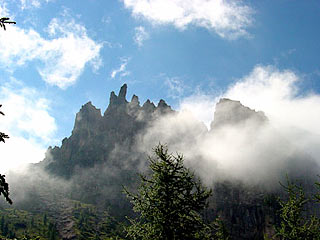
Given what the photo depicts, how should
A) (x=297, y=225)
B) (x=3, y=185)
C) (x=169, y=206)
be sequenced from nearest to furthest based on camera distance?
(x=3, y=185)
(x=169, y=206)
(x=297, y=225)

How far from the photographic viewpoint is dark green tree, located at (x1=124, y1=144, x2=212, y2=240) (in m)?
20.7

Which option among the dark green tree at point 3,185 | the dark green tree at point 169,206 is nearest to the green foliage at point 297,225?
the dark green tree at point 169,206

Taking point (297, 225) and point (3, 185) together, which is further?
point (297, 225)

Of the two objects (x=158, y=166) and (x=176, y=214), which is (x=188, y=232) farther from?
(x=158, y=166)

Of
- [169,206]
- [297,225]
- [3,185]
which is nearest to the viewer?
[3,185]

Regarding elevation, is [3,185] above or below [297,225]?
below

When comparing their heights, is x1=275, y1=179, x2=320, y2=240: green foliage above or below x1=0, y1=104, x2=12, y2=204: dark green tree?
above

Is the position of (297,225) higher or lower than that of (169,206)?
higher

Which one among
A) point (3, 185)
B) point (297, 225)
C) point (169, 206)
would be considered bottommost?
point (3, 185)

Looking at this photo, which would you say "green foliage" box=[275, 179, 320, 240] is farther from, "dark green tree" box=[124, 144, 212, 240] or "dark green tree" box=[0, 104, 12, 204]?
"dark green tree" box=[0, 104, 12, 204]

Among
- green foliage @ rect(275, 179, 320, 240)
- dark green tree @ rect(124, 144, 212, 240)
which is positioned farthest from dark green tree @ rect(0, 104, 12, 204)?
green foliage @ rect(275, 179, 320, 240)

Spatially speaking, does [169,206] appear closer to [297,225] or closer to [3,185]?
[3,185]

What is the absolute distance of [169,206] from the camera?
21312mm

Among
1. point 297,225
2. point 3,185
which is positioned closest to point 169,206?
point 3,185
